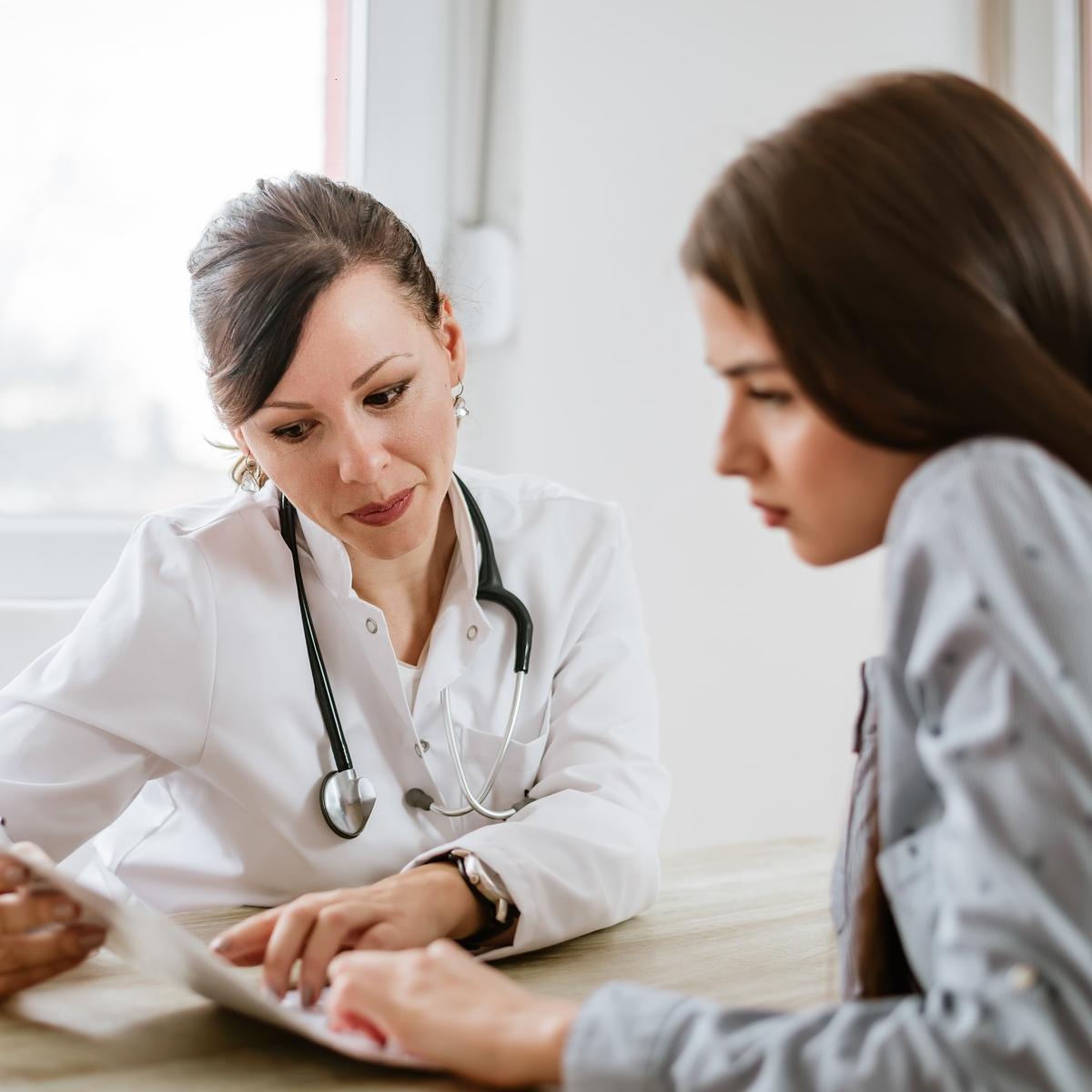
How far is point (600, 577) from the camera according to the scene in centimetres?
140

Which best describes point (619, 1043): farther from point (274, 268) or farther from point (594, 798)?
point (274, 268)

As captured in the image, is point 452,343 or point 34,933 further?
point 452,343

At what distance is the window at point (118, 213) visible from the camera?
1.79 metres

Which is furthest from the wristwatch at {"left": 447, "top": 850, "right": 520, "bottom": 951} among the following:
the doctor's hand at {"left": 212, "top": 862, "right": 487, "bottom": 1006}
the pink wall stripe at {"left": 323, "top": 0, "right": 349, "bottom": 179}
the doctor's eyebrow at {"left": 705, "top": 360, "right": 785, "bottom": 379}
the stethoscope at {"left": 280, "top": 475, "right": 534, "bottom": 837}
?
the pink wall stripe at {"left": 323, "top": 0, "right": 349, "bottom": 179}

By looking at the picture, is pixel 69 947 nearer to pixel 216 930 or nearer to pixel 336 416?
pixel 216 930

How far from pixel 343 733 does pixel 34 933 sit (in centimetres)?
39

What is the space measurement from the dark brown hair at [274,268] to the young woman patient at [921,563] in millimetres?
542

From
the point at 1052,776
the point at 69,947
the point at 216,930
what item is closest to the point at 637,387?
the point at 216,930

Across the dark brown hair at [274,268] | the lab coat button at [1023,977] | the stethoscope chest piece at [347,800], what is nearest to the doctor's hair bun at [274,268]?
the dark brown hair at [274,268]

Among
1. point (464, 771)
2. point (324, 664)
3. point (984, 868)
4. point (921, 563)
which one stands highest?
point (921, 563)

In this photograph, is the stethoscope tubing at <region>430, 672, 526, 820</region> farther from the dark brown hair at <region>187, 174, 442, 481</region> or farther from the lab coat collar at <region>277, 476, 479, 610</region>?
the dark brown hair at <region>187, 174, 442, 481</region>

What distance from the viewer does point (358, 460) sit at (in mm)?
1145

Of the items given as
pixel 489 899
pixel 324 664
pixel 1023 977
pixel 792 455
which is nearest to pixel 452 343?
pixel 324 664

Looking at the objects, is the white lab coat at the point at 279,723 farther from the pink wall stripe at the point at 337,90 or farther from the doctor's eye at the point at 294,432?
the pink wall stripe at the point at 337,90
